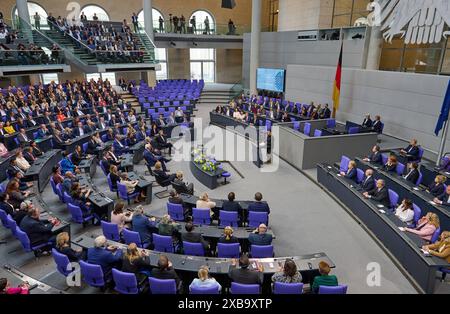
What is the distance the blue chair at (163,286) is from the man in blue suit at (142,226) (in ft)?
6.03

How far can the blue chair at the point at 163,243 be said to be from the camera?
649 cm

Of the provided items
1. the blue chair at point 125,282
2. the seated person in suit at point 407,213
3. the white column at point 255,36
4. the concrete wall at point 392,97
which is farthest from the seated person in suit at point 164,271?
the white column at point 255,36

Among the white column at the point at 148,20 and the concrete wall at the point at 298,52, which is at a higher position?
the white column at the point at 148,20

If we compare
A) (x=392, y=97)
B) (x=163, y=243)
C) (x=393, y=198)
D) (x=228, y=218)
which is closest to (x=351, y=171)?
(x=393, y=198)

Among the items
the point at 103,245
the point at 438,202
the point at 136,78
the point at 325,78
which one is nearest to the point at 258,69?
the point at 325,78

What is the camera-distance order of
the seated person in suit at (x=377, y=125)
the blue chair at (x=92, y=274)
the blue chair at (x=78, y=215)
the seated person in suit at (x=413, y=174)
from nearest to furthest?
the blue chair at (x=92, y=274), the blue chair at (x=78, y=215), the seated person in suit at (x=413, y=174), the seated person in suit at (x=377, y=125)

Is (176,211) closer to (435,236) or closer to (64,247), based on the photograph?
(64,247)

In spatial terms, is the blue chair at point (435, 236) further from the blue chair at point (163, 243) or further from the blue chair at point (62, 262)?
the blue chair at point (62, 262)

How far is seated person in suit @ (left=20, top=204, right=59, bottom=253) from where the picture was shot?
673cm

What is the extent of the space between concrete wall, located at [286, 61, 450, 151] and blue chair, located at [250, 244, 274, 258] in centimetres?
975

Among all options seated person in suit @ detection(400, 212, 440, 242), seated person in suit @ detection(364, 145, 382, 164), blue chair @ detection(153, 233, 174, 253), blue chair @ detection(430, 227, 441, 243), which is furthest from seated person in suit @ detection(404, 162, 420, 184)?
blue chair @ detection(153, 233, 174, 253)

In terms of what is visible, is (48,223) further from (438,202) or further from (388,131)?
(388,131)

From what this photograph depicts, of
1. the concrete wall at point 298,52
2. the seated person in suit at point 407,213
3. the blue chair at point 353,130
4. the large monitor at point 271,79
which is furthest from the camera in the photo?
the large monitor at point 271,79

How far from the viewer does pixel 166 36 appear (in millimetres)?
26609
